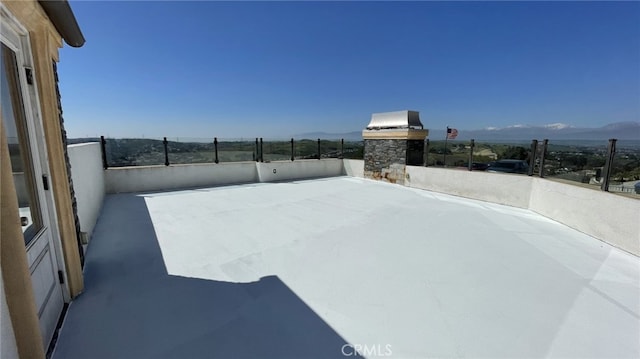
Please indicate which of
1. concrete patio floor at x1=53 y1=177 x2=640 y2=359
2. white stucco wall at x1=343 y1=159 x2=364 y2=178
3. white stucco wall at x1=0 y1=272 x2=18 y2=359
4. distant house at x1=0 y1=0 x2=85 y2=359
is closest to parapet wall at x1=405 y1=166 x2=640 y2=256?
concrete patio floor at x1=53 y1=177 x2=640 y2=359

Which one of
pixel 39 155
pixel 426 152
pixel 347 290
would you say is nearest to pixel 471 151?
pixel 426 152

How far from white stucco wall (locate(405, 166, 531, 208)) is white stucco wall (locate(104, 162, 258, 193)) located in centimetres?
516

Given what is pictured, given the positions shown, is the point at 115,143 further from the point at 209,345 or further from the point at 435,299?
the point at 435,299

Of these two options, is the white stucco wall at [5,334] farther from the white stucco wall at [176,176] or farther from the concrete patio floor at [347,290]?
the white stucco wall at [176,176]

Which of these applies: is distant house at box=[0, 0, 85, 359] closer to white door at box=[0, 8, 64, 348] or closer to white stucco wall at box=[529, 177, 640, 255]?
white door at box=[0, 8, 64, 348]

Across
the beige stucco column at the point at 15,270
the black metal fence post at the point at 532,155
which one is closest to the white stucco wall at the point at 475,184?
the black metal fence post at the point at 532,155

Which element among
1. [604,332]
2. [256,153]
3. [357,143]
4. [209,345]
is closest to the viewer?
[209,345]

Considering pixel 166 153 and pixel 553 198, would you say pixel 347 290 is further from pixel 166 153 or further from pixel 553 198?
pixel 166 153

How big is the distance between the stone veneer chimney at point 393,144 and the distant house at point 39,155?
24.3 feet

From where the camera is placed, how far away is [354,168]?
10.3 m

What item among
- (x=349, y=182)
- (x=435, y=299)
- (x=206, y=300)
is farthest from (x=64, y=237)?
(x=349, y=182)

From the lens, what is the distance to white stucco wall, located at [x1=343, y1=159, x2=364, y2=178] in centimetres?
1002

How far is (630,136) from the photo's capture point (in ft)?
13.2

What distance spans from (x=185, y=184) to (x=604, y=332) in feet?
26.8
